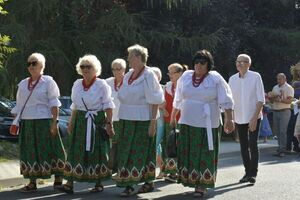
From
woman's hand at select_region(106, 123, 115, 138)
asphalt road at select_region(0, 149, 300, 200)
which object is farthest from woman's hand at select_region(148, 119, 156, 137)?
asphalt road at select_region(0, 149, 300, 200)

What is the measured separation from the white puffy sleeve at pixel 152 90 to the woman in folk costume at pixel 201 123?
1.33ft

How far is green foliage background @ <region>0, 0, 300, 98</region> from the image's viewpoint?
1805 cm

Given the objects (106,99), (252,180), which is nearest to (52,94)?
(106,99)

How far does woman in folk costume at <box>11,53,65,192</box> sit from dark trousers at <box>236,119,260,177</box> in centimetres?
288

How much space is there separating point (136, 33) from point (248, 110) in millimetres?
10263

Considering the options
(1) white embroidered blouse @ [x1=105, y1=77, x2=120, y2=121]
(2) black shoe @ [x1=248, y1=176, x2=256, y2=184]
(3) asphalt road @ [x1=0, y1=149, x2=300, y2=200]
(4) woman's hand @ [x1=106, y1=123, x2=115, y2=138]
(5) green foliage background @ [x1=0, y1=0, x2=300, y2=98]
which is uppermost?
(5) green foliage background @ [x1=0, y1=0, x2=300, y2=98]

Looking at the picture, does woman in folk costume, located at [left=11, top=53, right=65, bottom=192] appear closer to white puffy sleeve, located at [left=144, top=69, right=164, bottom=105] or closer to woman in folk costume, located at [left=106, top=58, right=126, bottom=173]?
woman in folk costume, located at [left=106, top=58, right=126, bottom=173]

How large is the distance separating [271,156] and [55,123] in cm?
690

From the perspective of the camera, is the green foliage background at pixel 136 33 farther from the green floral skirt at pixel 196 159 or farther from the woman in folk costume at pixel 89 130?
the green floral skirt at pixel 196 159

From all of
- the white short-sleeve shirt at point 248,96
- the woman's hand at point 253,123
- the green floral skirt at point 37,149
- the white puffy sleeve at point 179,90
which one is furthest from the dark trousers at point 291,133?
the green floral skirt at point 37,149

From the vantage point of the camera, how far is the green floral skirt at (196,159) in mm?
8062

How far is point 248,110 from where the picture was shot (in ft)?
30.9

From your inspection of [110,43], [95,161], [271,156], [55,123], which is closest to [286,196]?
[95,161]

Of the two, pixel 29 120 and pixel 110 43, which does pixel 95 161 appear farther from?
pixel 110 43
